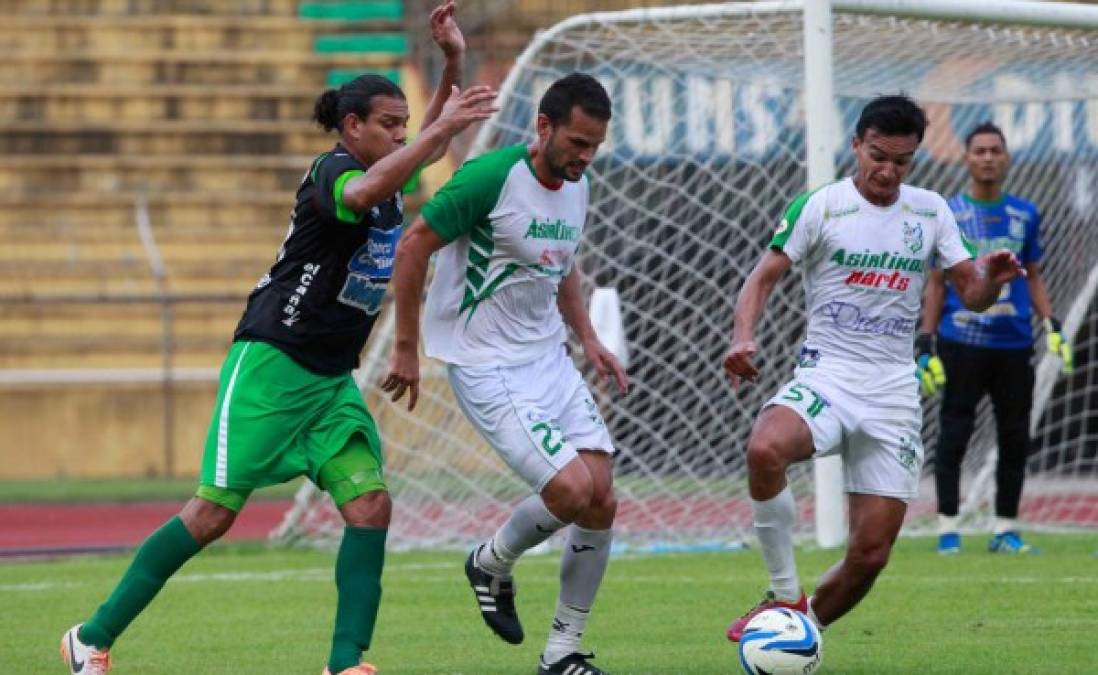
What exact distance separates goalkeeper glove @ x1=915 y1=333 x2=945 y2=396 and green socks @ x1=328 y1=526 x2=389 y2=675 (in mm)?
4425

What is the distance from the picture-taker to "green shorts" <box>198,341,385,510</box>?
21.1 ft

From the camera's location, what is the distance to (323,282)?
6492mm

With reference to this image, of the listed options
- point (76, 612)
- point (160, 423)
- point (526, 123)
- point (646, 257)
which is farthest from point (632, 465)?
point (160, 423)

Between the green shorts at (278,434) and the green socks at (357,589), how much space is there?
5.8 inches

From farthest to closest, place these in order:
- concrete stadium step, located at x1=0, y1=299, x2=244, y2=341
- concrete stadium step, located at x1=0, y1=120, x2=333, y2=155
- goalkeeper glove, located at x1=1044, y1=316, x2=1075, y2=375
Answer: concrete stadium step, located at x1=0, y1=120, x2=333, y2=155 < concrete stadium step, located at x1=0, y1=299, x2=244, y2=341 < goalkeeper glove, located at x1=1044, y1=316, x2=1075, y2=375

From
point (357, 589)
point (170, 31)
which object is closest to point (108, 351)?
point (170, 31)

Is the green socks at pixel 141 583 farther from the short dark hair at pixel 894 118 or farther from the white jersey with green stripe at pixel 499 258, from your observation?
the short dark hair at pixel 894 118

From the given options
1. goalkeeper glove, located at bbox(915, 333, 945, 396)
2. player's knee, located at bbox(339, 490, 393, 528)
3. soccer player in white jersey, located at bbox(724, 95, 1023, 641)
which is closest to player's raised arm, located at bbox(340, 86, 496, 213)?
player's knee, located at bbox(339, 490, 393, 528)

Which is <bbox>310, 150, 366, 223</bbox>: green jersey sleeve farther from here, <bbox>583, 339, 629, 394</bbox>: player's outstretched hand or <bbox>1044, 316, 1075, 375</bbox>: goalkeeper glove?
<bbox>1044, 316, 1075, 375</bbox>: goalkeeper glove

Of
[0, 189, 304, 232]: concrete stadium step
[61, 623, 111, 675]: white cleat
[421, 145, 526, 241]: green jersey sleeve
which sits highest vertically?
[421, 145, 526, 241]: green jersey sleeve

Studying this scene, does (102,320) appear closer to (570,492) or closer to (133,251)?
(133,251)

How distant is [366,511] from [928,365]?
15.1 ft

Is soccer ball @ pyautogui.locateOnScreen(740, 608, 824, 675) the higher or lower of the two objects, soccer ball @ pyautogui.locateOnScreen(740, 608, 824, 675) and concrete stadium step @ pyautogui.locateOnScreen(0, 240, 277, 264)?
the higher

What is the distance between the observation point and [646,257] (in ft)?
42.0
